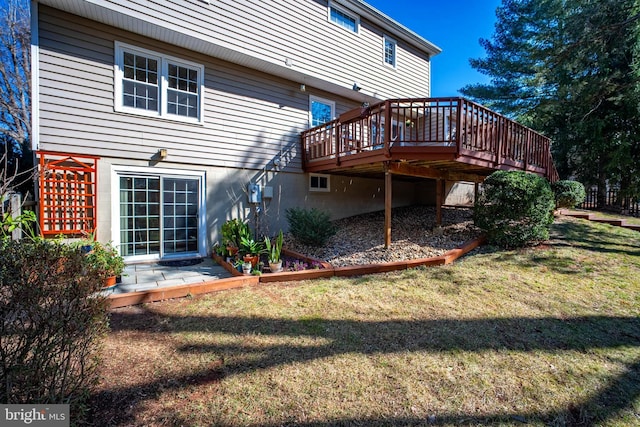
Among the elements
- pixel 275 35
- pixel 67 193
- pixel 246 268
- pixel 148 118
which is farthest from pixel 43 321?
pixel 275 35

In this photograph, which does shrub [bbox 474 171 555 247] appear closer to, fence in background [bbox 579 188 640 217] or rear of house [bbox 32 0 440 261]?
rear of house [bbox 32 0 440 261]

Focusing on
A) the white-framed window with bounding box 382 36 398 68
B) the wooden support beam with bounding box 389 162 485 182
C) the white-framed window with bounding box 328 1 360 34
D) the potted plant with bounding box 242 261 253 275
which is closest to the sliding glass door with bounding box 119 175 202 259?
the potted plant with bounding box 242 261 253 275

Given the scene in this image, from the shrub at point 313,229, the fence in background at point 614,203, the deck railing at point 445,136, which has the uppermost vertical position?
the deck railing at point 445,136

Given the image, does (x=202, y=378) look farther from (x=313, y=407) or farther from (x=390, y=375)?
(x=390, y=375)

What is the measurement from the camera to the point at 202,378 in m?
2.36

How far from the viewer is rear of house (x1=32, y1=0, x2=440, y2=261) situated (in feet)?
16.9

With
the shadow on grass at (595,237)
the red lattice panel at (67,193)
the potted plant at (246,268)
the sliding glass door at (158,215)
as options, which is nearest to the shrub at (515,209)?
the shadow on grass at (595,237)

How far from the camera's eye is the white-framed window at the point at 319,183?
8.61 metres

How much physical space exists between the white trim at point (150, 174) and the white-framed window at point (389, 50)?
759 cm

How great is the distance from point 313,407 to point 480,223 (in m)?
5.78

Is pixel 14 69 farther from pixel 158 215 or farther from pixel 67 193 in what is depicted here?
pixel 158 215

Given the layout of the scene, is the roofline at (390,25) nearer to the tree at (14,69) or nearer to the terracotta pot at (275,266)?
the terracotta pot at (275,266)

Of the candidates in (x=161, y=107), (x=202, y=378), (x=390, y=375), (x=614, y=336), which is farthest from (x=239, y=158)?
(x=614, y=336)

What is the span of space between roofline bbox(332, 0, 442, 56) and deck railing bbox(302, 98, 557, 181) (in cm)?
397
